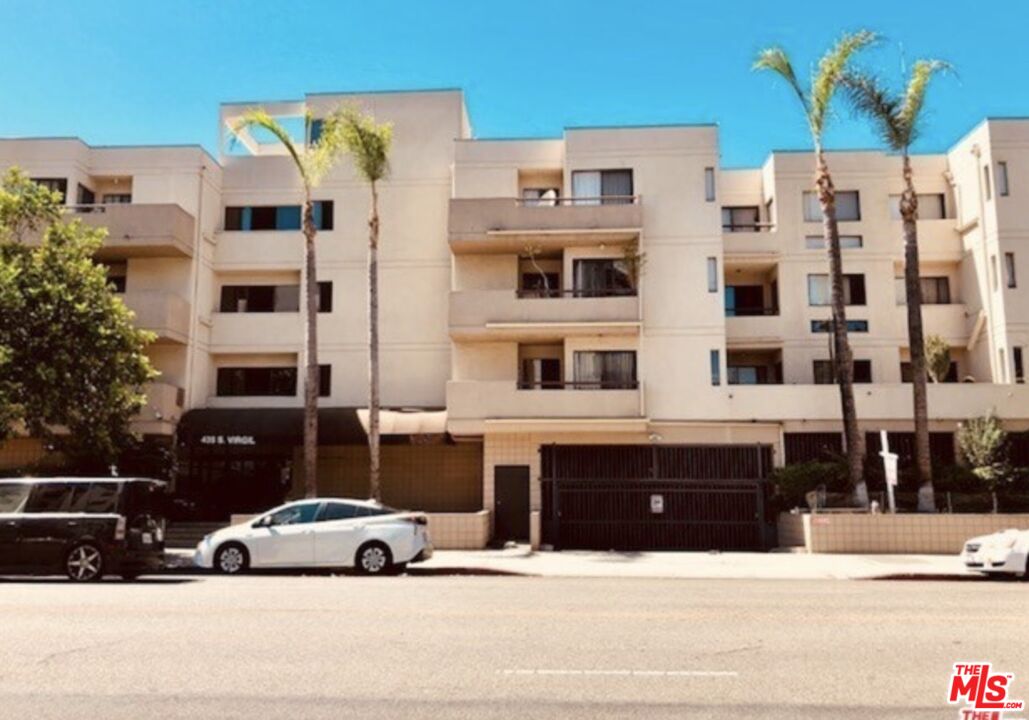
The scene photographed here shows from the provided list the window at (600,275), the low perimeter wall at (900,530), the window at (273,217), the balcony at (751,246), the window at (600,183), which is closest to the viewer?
the low perimeter wall at (900,530)

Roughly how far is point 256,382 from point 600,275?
12.1m

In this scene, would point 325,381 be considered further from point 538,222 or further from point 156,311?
point 538,222

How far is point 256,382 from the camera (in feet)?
93.1

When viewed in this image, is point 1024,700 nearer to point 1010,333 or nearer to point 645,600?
point 645,600

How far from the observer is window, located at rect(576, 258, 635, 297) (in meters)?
26.3

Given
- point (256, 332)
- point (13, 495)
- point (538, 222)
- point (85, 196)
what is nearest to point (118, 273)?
point (85, 196)

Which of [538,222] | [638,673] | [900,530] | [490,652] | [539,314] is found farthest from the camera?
[538,222]

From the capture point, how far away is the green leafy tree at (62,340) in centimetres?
1970

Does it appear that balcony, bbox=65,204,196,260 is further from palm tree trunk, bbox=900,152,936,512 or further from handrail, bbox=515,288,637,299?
palm tree trunk, bbox=900,152,936,512

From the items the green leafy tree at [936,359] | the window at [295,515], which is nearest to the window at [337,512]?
the window at [295,515]

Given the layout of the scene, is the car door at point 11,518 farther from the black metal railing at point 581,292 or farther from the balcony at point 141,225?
the black metal railing at point 581,292

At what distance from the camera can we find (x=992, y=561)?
50.8 feet

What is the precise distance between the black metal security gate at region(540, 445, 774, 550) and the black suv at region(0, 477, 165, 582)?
11883mm

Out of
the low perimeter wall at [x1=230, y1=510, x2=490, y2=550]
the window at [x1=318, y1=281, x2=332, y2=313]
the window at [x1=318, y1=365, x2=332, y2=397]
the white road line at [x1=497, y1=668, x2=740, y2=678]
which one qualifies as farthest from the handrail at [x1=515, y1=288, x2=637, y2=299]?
the white road line at [x1=497, y1=668, x2=740, y2=678]
